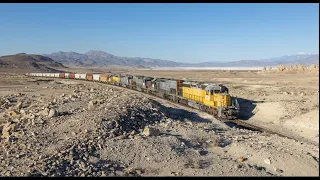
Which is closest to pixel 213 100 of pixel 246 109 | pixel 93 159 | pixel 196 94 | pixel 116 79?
pixel 196 94

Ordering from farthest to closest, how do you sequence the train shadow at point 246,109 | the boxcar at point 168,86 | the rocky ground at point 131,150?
the boxcar at point 168,86, the train shadow at point 246,109, the rocky ground at point 131,150

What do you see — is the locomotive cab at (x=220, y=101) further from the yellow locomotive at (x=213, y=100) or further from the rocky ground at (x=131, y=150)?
the rocky ground at (x=131, y=150)

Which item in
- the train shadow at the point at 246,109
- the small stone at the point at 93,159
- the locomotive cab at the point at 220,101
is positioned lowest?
the train shadow at the point at 246,109

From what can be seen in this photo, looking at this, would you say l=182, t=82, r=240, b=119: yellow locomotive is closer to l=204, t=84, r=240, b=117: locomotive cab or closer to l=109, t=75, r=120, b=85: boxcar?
l=204, t=84, r=240, b=117: locomotive cab

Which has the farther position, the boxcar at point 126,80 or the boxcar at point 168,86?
the boxcar at point 126,80

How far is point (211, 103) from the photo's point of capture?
30922 millimetres

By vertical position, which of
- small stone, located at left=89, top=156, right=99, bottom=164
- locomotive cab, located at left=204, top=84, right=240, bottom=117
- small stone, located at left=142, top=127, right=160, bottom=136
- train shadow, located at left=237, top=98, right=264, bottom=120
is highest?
locomotive cab, located at left=204, top=84, right=240, bottom=117

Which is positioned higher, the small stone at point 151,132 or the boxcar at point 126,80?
the boxcar at point 126,80

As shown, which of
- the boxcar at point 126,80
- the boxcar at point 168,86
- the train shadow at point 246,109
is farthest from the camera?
the boxcar at point 126,80

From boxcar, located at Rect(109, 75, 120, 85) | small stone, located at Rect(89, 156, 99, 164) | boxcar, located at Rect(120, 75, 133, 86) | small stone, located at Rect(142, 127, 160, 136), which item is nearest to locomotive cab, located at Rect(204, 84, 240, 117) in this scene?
small stone, located at Rect(142, 127, 160, 136)

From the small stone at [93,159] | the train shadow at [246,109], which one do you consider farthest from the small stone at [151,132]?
the train shadow at [246,109]

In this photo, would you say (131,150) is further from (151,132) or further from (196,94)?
(196,94)

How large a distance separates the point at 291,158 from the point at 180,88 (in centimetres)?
2360

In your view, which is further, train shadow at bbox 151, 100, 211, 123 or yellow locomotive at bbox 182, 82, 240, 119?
yellow locomotive at bbox 182, 82, 240, 119
